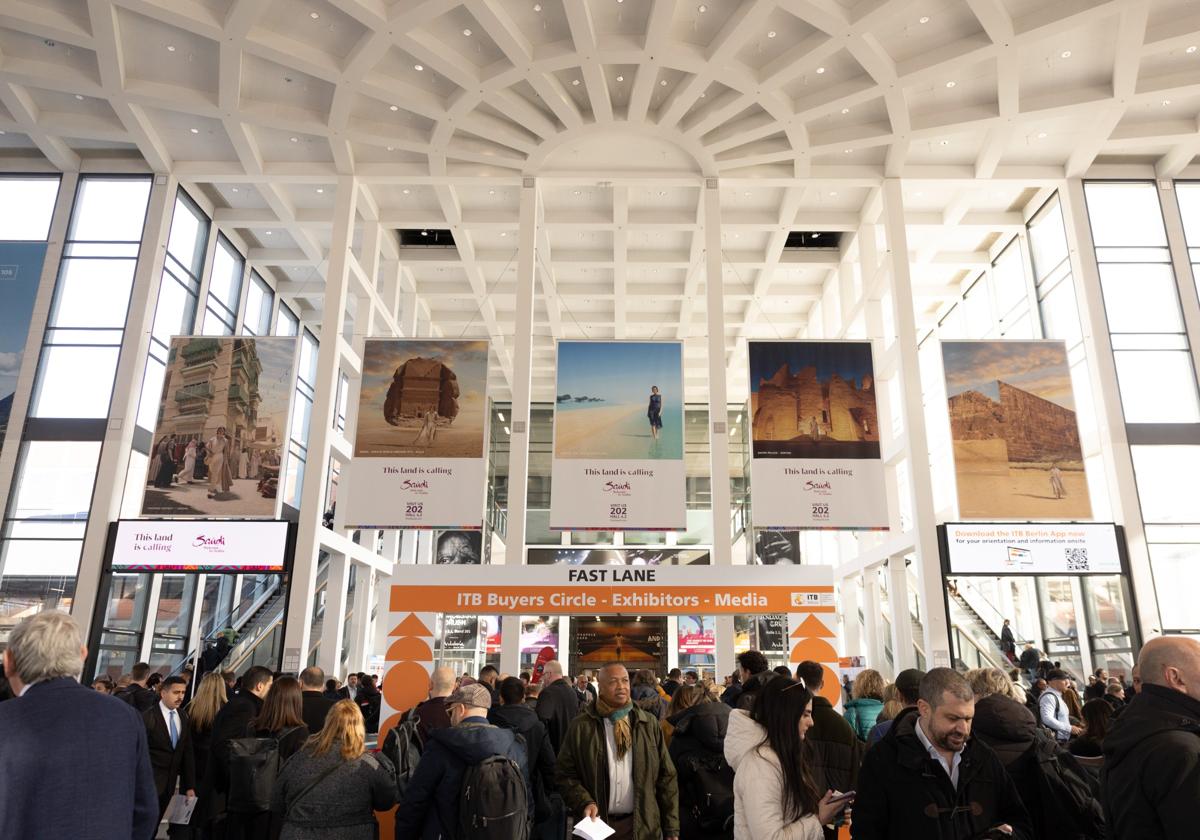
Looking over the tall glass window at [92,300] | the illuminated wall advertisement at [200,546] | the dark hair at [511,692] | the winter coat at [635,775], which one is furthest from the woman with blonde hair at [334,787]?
the tall glass window at [92,300]

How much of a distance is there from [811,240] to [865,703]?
60.9ft

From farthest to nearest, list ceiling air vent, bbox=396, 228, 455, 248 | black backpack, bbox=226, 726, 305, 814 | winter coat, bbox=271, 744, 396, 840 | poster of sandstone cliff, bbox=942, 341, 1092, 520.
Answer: ceiling air vent, bbox=396, 228, 455, 248 → poster of sandstone cliff, bbox=942, 341, 1092, 520 → black backpack, bbox=226, 726, 305, 814 → winter coat, bbox=271, 744, 396, 840

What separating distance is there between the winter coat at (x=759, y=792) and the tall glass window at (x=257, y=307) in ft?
69.9

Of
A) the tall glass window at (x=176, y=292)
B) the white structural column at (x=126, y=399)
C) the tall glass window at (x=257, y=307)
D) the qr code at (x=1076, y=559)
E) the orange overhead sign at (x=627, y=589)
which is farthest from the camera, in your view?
the tall glass window at (x=257, y=307)

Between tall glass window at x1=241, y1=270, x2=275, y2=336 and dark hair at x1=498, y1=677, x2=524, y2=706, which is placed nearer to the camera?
dark hair at x1=498, y1=677, x2=524, y2=706

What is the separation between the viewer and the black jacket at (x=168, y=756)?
5.67 meters

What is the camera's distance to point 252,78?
15.7m

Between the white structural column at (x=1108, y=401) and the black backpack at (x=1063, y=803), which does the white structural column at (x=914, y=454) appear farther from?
the black backpack at (x=1063, y=803)

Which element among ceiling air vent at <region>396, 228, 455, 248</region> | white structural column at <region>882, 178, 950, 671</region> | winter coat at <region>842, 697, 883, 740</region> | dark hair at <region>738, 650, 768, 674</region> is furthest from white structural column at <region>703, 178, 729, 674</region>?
dark hair at <region>738, 650, 768, 674</region>

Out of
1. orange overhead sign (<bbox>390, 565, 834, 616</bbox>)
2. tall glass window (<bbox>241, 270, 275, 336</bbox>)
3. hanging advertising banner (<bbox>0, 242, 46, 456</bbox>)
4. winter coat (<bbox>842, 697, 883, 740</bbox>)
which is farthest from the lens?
tall glass window (<bbox>241, 270, 275, 336</bbox>)

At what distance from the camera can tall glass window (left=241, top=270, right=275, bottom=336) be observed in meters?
22.5

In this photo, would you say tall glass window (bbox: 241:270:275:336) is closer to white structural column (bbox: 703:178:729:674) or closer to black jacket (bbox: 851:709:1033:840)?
white structural column (bbox: 703:178:729:674)

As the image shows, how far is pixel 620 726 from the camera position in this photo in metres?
4.42

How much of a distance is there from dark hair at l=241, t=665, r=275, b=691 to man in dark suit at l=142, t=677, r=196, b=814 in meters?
0.63
